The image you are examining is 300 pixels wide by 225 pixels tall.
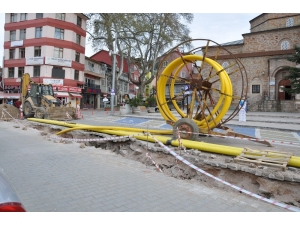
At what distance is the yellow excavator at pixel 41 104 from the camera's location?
16.6 metres

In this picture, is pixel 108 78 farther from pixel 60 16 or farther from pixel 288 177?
pixel 288 177

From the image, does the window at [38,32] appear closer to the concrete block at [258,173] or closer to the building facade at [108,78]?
the building facade at [108,78]

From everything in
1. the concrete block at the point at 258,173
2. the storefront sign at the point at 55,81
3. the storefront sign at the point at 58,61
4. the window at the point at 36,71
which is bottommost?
the concrete block at the point at 258,173

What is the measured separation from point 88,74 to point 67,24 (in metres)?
9.59

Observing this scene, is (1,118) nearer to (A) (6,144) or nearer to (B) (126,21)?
(A) (6,144)

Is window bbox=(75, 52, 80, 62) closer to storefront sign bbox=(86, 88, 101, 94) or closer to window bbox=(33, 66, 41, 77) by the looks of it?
window bbox=(33, 66, 41, 77)

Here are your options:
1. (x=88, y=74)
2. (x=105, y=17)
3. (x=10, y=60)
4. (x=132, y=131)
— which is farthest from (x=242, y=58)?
(x=10, y=60)

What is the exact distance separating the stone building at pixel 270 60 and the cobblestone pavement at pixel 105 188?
2811 cm

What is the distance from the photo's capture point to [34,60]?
3303 centimetres

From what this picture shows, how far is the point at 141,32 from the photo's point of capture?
3112cm

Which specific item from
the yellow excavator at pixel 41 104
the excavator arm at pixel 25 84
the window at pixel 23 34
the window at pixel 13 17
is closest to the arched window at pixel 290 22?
the yellow excavator at pixel 41 104

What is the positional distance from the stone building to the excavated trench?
87.2 ft

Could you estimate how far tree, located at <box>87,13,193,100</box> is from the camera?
29922 mm

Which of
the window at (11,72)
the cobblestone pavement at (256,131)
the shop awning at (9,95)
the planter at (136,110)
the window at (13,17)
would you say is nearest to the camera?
the cobblestone pavement at (256,131)
